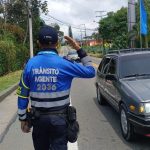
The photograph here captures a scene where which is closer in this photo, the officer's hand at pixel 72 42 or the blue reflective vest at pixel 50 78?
the blue reflective vest at pixel 50 78

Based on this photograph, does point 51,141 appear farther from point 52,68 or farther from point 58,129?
point 52,68

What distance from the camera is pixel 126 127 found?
7.73 m

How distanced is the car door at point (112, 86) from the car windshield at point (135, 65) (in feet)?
0.73

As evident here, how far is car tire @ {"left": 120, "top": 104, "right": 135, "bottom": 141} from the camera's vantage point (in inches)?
294

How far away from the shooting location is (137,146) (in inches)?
289

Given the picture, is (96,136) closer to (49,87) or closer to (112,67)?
(112,67)

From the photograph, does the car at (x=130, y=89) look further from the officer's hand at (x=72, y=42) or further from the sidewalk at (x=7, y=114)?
the officer's hand at (x=72, y=42)

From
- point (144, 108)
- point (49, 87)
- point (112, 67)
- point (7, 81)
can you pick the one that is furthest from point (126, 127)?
point (7, 81)

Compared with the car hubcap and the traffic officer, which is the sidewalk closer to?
the car hubcap

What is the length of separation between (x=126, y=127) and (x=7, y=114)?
4723 millimetres

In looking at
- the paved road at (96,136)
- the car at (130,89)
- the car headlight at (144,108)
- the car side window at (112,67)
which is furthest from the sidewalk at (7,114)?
the car side window at (112,67)

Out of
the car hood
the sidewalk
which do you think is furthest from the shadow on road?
the sidewalk

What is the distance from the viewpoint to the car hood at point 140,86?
726 centimetres

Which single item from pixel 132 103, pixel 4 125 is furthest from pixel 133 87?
pixel 4 125
